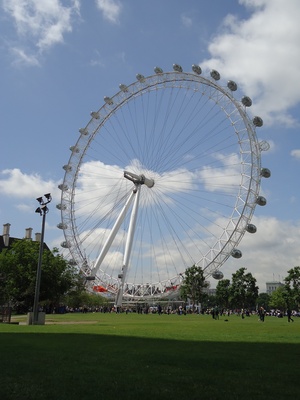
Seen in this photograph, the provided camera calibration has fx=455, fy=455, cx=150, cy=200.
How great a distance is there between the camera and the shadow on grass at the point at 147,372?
8.96 metres

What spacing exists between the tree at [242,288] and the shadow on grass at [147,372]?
91.4 meters

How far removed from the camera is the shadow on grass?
8.96 metres

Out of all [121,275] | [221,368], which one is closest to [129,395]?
[221,368]

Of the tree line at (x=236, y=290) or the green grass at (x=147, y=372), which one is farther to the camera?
the tree line at (x=236, y=290)

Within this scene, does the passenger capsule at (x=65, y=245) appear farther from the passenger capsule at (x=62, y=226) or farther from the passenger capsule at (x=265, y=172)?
the passenger capsule at (x=265, y=172)

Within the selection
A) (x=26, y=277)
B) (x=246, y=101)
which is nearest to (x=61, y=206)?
(x=26, y=277)

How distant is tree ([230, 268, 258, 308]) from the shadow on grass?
91408mm

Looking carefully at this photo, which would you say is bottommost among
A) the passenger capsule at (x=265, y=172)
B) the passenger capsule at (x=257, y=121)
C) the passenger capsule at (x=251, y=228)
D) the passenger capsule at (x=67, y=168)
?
the passenger capsule at (x=251, y=228)

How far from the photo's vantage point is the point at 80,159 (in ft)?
257

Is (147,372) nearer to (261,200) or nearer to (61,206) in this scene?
(261,200)

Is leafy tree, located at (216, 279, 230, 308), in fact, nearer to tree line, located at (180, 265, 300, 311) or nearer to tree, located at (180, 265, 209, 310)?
tree line, located at (180, 265, 300, 311)

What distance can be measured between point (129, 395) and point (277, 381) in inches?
142

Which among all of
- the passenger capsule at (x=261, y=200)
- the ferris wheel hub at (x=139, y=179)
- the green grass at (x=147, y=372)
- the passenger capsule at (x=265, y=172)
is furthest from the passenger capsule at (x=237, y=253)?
the green grass at (x=147, y=372)

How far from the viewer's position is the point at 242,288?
10606 cm
